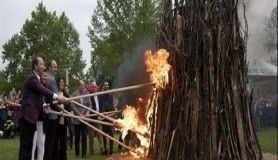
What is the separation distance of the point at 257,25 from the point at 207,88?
1.25 metres

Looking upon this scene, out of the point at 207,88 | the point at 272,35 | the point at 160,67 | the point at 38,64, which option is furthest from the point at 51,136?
the point at 272,35

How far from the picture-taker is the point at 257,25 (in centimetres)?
764

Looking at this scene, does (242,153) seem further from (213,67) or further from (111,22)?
(111,22)

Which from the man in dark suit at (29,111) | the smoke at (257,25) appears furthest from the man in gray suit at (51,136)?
the smoke at (257,25)

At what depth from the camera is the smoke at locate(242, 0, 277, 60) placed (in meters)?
7.32

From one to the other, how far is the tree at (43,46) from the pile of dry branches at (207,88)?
23.4m

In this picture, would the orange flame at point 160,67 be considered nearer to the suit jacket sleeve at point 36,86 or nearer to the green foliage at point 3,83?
the suit jacket sleeve at point 36,86

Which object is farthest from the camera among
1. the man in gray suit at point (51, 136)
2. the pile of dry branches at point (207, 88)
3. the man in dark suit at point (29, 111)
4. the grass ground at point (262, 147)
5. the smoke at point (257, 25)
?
the man in gray suit at point (51, 136)

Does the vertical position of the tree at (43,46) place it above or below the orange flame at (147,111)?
above

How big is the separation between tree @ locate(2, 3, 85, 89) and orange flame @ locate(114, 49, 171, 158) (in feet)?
71.8

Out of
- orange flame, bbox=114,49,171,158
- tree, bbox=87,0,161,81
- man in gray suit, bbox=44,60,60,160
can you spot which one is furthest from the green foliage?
orange flame, bbox=114,49,171,158

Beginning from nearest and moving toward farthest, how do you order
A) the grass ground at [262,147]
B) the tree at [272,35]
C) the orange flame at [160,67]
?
1. the tree at [272,35]
2. the grass ground at [262,147]
3. the orange flame at [160,67]

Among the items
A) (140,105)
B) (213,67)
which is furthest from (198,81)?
(140,105)

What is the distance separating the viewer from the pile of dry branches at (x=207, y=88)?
720cm
